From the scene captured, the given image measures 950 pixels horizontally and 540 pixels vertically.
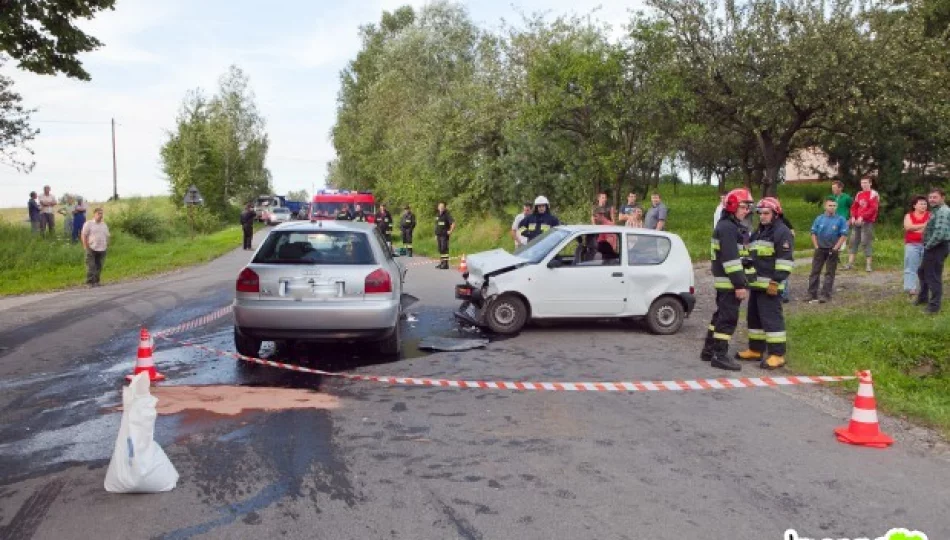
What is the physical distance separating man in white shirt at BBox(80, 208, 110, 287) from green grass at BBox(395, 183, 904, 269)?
11.6m

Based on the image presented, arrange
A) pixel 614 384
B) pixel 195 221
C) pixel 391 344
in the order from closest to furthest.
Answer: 1. pixel 614 384
2. pixel 391 344
3. pixel 195 221

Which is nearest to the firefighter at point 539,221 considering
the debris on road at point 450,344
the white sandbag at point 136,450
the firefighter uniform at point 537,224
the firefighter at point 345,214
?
the firefighter uniform at point 537,224

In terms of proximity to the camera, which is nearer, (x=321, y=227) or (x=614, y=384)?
(x=614, y=384)

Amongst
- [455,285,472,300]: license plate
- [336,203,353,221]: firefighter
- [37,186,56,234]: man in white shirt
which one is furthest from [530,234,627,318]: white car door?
[37,186,56,234]: man in white shirt

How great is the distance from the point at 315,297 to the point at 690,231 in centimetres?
1953

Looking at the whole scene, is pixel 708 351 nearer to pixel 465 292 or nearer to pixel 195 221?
pixel 465 292

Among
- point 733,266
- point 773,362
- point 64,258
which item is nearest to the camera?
point 733,266

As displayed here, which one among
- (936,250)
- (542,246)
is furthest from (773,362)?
(936,250)

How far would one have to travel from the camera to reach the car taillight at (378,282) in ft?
26.5

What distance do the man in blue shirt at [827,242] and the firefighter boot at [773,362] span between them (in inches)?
168

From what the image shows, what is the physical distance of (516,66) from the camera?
2862 cm

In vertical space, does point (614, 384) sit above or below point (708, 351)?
below

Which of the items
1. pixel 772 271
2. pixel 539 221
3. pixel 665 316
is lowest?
pixel 665 316

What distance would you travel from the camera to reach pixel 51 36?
1225cm
